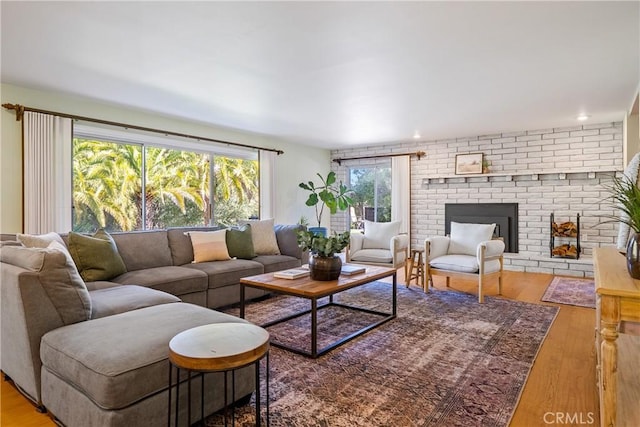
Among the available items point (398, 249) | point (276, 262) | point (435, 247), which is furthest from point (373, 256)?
point (276, 262)

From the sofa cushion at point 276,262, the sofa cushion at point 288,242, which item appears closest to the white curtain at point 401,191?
the sofa cushion at point 288,242

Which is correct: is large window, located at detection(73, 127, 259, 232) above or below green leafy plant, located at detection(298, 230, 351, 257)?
above

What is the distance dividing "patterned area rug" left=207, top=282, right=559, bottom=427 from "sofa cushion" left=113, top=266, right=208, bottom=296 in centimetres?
57

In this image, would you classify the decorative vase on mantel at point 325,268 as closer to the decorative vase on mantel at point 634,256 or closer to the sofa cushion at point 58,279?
the sofa cushion at point 58,279

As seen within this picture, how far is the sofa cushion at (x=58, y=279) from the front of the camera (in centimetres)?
175

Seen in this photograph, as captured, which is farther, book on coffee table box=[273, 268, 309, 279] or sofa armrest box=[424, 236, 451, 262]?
→ sofa armrest box=[424, 236, 451, 262]

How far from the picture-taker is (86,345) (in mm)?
1552

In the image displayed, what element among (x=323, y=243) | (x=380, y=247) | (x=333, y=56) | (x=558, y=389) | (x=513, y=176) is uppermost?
(x=333, y=56)

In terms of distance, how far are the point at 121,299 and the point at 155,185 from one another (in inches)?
113

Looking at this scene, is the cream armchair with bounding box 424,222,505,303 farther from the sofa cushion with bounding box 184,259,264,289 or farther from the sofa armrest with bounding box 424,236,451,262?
the sofa cushion with bounding box 184,259,264,289

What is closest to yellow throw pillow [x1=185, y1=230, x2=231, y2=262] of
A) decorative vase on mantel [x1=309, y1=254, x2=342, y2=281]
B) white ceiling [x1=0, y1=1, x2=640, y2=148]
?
decorative vase on mantel [x1=309, y1=254, x2=342, y2=281]

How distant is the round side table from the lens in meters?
1.31

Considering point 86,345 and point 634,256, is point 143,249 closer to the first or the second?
point 86,345

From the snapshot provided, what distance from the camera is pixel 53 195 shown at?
12.1 feet
